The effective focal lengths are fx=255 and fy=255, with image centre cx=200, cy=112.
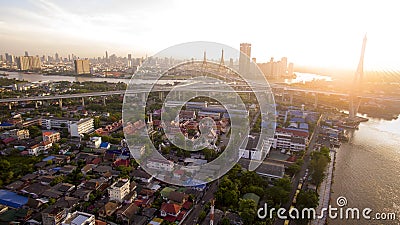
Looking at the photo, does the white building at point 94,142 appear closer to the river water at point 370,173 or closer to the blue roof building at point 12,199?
the blue roof building at point 12,199

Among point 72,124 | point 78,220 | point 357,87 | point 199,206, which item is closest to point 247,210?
point 199,206

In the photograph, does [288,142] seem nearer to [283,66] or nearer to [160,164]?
[160,164]

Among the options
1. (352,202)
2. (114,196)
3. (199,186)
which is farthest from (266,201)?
(114,196)

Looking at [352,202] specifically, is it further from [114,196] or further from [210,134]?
[114,196]

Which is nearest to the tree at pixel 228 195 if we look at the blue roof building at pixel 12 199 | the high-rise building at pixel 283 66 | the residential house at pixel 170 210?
the residential house at pixel 170 210

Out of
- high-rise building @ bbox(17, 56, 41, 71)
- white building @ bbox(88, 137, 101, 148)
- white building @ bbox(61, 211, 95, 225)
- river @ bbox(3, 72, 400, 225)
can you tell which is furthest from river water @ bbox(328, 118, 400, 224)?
high-rise building @ bbox(17, 56, 41, 71)

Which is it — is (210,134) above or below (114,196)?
above
